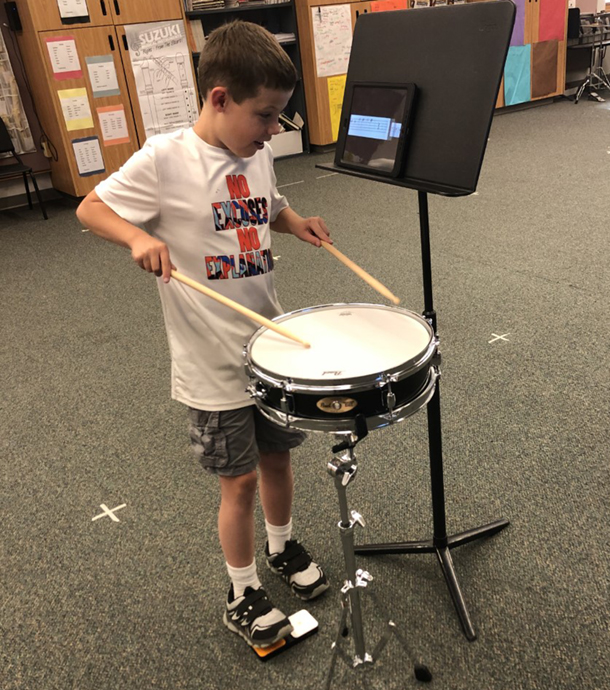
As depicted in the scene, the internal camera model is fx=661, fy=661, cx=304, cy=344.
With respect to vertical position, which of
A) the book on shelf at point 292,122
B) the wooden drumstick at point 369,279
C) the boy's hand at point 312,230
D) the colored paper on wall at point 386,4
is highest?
the colored paper on wall at point 386,4

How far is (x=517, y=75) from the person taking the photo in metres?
6.80

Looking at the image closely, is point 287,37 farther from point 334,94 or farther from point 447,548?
point 447,548

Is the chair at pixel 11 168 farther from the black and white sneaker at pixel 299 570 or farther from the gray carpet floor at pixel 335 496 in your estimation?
the black and white sneaker at pixel 299 570

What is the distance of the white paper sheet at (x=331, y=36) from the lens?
540cm

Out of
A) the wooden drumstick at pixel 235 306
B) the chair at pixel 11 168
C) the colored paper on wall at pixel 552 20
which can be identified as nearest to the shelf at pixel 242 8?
the chair at pixel 11 168

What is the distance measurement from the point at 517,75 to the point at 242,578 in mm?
6738

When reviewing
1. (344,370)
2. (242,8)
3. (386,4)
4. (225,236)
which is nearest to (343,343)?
(344,370)

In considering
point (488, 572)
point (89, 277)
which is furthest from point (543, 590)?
point (89, 277)

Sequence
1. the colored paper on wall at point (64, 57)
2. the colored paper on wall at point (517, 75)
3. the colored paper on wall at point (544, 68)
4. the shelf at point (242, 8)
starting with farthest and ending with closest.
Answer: the colored paper on wall at point (544, 68) → the colored paper on wall at point (517, 75) → the shelf at point (242, 8) → the colored paper on wall at point (64, 57)

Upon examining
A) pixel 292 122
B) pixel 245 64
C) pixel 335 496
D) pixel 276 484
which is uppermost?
pixel 245 64

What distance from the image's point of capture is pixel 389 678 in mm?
1254

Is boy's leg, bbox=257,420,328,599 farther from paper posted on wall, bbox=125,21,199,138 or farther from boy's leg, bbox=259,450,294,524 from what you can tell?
paper posted on wall, bbox=125,21,199,138

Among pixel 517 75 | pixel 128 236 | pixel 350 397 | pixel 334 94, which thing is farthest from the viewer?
pixel 517 75

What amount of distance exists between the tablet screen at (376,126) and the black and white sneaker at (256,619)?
905 millimetres
